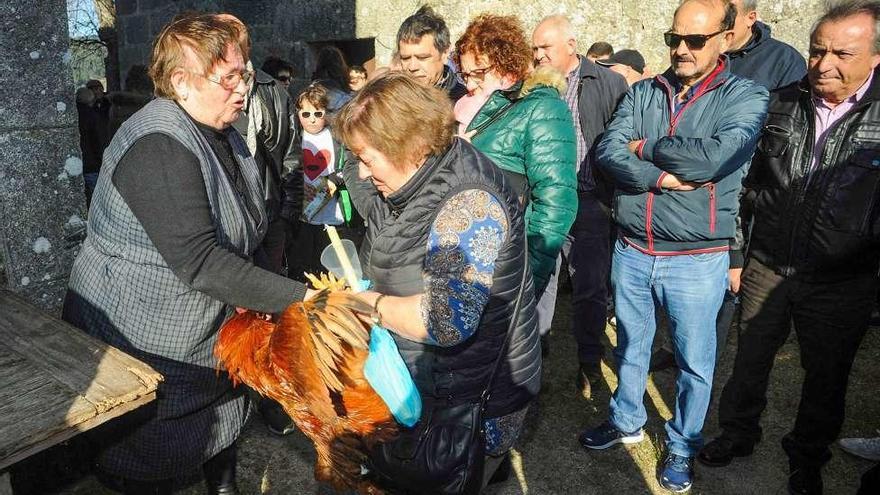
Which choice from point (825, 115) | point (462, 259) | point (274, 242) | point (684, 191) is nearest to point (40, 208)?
point (274, 242)

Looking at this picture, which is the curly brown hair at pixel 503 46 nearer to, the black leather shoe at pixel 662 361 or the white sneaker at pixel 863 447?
the black leather shoe at pixel 662 361

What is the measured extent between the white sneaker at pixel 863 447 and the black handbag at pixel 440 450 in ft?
8.98

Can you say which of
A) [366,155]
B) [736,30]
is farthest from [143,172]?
[736,30]

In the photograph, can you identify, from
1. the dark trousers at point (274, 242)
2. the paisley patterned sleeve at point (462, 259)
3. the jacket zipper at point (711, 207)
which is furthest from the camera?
the dark trousers at point (274, 242)

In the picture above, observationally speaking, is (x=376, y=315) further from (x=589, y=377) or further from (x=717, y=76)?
(x=589, y=377)

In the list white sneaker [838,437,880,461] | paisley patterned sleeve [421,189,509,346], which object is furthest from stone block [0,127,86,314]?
white sneaker [838,437,880,461]

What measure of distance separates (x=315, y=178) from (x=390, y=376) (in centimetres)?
313

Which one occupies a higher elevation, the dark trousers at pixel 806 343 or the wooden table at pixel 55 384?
the wooden table at pixel 55 384

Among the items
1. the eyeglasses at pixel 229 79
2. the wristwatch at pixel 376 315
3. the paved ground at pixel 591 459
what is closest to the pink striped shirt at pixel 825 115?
the paved ground at pixel 591 459

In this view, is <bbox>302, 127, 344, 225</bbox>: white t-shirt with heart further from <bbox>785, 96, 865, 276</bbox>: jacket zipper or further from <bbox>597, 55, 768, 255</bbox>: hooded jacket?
<bbox>785, 96, 865, 276</bbox>: jacket zipper

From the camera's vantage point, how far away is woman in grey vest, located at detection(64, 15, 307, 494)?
79.7 inches

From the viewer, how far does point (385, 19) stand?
809cm

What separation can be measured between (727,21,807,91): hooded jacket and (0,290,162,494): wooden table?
3659 mm

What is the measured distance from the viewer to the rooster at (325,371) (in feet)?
6.31
